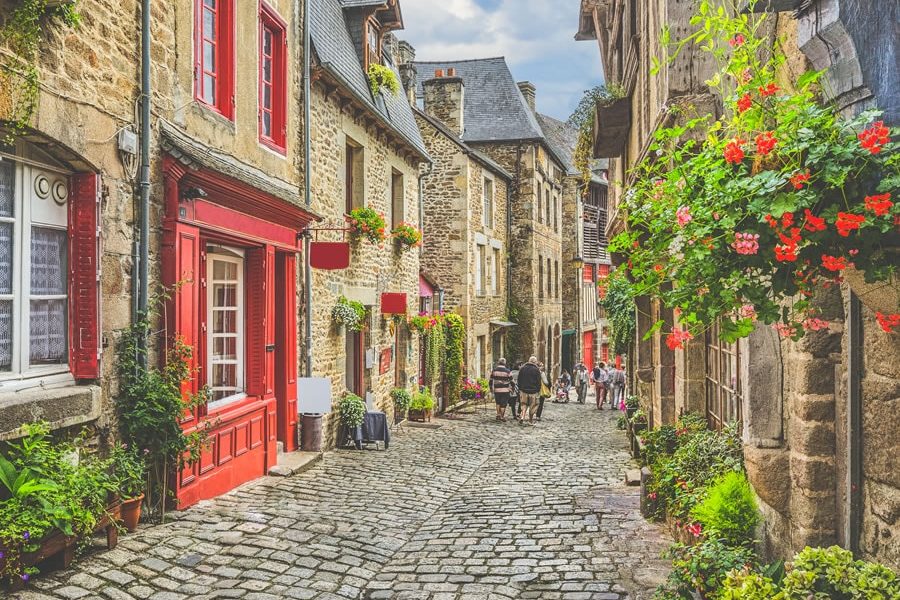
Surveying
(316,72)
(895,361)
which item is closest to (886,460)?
(895,361)

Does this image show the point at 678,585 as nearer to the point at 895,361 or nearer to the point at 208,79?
the point at 895,361

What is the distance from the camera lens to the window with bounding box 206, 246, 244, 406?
7752 millimetres

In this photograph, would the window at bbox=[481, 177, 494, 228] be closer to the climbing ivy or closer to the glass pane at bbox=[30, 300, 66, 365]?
the glass pane at bbox=[30, 300, 66, 365]

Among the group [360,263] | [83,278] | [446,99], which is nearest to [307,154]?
[360,263]

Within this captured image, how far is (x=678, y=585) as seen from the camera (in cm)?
413

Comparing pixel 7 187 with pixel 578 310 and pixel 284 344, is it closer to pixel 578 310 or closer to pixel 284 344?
pixel 284 344

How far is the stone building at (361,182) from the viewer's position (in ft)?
35.5

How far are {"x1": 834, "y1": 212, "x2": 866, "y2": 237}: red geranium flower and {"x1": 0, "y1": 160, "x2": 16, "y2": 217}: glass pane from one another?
457 cm

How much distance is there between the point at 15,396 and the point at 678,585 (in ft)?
13.0

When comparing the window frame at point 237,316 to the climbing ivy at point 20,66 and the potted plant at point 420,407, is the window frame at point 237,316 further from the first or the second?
the potted plant at point 420,407

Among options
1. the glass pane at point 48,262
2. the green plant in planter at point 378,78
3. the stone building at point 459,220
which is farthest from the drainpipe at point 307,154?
the stone building at point 459,220

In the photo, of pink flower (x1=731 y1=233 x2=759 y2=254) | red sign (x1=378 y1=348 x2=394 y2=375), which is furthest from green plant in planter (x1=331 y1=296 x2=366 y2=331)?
pink flower (x1=731 y1=233 x2=759 y2=254)

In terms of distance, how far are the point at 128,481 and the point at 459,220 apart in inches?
592

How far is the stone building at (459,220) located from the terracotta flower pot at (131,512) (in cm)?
1362
